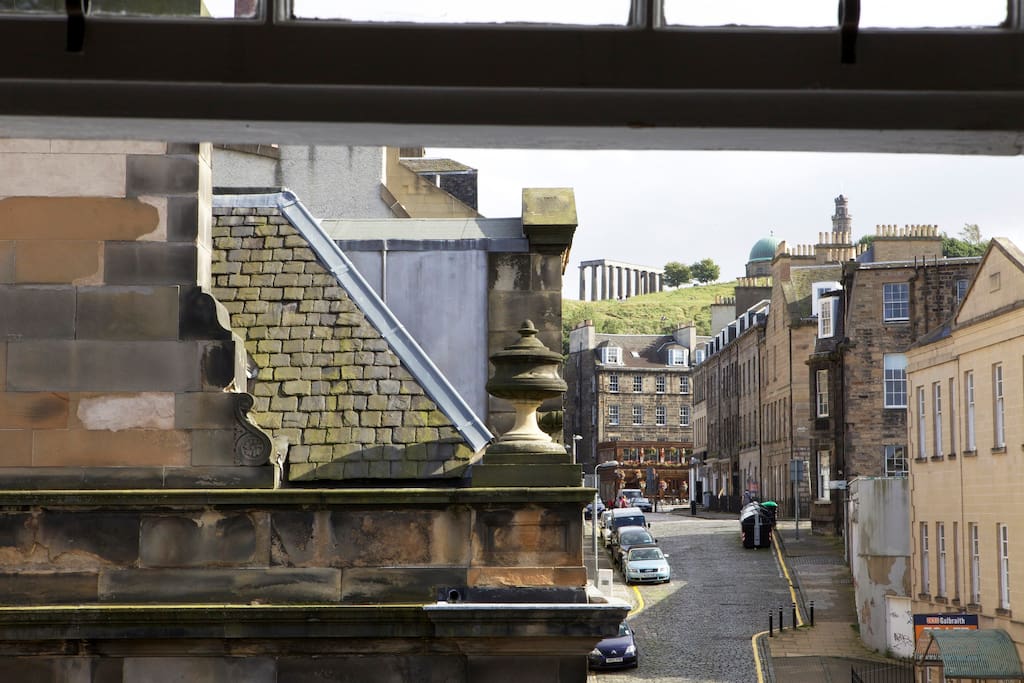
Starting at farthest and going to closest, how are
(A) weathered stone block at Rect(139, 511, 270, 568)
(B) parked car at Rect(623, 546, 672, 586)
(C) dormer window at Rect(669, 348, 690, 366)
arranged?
1. (C) dormer window at Rect(669, 348, 690, 366)
2. (B) parked car at Rect(623, 546, 672, 586)
3. (A) weathered stone block at Rect(139, 511, 270, 568)

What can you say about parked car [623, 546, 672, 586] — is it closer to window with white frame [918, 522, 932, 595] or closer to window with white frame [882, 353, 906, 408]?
window with white frame [918, 522, 932, 595]

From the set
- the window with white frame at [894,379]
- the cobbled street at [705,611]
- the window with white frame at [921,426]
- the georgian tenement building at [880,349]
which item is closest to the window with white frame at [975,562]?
the window with white frame at [921,426]

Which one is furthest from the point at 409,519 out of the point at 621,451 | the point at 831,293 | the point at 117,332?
the point at 621,451

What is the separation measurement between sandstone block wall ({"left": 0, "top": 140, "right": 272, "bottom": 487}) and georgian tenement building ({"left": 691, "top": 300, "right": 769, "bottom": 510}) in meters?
71.5

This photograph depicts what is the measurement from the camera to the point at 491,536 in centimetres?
1310

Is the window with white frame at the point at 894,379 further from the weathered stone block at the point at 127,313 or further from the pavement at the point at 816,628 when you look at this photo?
the weathered stone block at the point at 127,313

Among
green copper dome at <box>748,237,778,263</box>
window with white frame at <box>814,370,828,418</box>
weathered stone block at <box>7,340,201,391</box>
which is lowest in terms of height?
weathered stone block at <box>7,340,201,391</box>

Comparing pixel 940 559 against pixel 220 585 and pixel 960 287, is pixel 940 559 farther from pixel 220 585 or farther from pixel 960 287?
pixel 220 585

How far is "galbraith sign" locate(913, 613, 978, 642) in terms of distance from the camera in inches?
1289

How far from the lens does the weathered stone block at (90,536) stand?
12641mm

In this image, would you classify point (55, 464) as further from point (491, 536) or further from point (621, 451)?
point (621, 451)

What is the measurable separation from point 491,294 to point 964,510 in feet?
76.6

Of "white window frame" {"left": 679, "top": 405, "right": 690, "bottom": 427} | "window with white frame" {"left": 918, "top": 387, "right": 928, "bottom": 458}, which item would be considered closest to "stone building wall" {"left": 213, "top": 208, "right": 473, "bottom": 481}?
"window with white frame" {"left": 918, "top": 387, "right": 928, "bottom": 458}

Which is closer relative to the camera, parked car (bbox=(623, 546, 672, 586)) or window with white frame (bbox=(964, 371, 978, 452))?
window with white frame (bbox=(964, 371, 978, 452))
